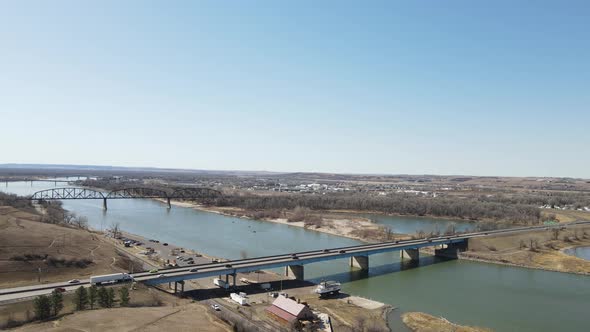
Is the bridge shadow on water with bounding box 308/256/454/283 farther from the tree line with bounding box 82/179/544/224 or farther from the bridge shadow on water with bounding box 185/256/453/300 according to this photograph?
the tree line with bounding box 82/179/544/224

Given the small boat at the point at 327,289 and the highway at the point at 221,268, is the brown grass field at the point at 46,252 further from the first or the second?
the small boat at the point at 327,289

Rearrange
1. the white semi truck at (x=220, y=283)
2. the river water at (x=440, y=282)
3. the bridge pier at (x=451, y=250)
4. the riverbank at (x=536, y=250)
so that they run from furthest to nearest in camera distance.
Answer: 1. the bridge pier at (x=451, y=250)
2. the riverbank at (x=536, y=250)
3. the white semi truck at (x=220, y=283)
4. the river water at (x=440, y=282)

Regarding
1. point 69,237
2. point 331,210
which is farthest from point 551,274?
point 331,210

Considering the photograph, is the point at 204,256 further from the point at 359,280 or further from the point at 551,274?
the point at 551,274

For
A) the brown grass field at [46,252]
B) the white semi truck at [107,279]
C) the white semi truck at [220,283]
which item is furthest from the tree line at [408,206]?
the white semi truck at [107,279]

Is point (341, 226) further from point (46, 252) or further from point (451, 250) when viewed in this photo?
point (46, 252)

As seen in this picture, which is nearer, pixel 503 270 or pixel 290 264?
pixel 290 264
